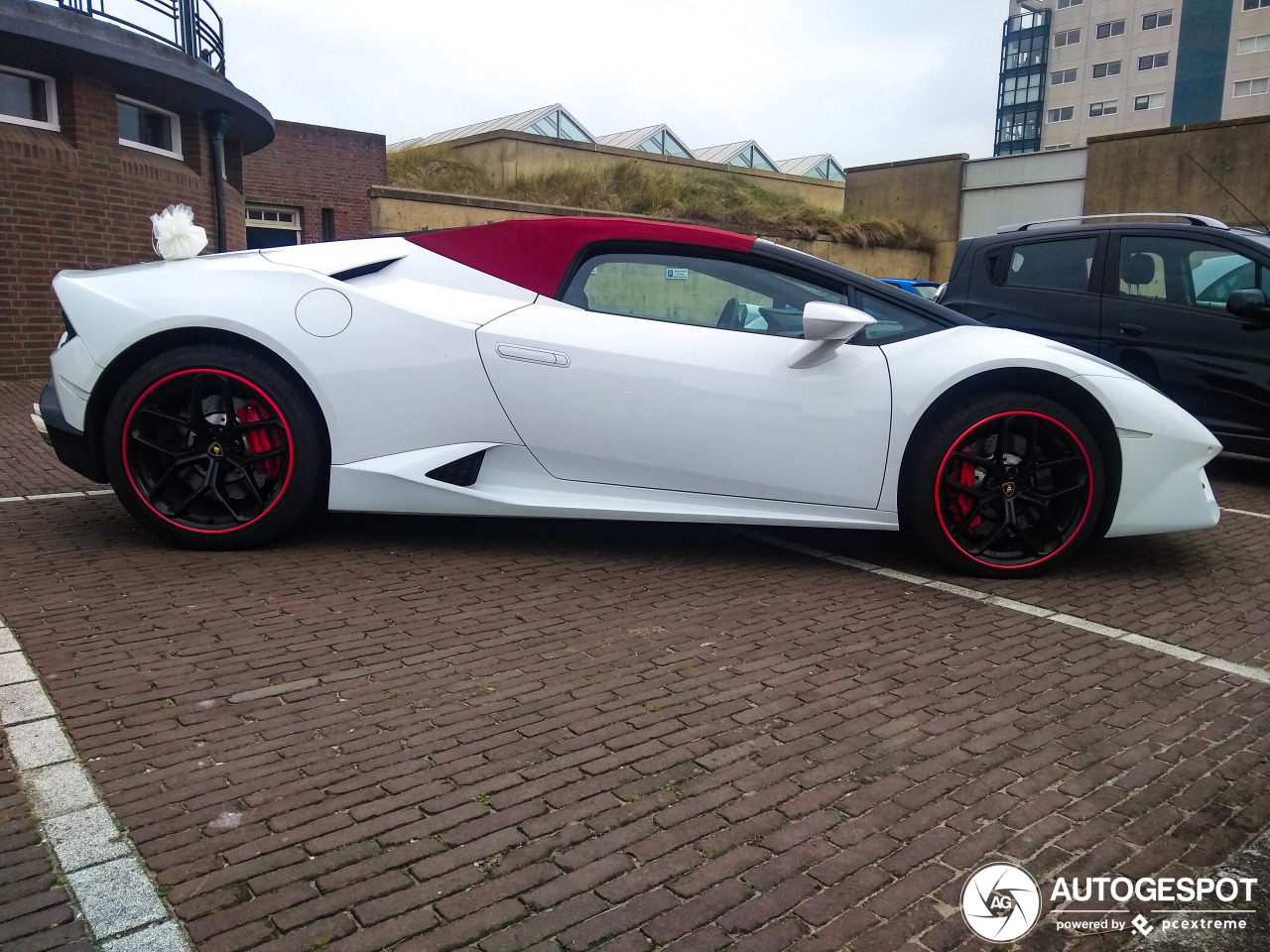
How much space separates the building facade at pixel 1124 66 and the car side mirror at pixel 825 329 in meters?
64.3

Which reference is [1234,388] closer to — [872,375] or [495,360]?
[872,375]

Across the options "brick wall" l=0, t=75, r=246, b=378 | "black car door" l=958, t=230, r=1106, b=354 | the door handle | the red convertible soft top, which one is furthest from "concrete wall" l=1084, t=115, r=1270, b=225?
the door handle

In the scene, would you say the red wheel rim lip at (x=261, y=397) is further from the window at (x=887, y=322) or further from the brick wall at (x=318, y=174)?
the brick wall at (x=318, y=174)

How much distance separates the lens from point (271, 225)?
22.3m

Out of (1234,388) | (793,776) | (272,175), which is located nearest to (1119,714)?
(793,776)

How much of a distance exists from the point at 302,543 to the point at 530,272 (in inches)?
61.5

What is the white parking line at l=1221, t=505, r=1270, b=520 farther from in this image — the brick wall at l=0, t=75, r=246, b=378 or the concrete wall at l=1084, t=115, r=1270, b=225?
the concrete wall at l=1084, t=115, r=1270, b=225

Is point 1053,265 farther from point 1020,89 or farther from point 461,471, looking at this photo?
point 1020,89

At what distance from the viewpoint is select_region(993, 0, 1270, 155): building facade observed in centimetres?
6831

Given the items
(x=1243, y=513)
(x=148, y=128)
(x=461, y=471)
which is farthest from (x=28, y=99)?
(x=1243, y=513)

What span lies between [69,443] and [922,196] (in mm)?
28629

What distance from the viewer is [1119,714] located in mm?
3027

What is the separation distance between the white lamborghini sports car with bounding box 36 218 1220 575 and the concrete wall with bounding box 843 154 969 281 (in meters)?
25.6

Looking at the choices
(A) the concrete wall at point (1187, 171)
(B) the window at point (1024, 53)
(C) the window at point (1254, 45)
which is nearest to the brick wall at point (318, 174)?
(A) the concrete wall at point (1187, 171)
